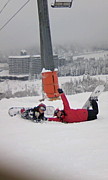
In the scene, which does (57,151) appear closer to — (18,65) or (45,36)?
(45,36)

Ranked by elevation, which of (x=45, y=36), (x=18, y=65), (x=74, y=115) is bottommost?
(x=74, y=115)

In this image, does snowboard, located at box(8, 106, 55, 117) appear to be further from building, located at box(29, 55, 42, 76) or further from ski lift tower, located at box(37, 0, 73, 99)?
building, located at box(29, 55, 42, 76)

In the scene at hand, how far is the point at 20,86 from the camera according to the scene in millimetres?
28062

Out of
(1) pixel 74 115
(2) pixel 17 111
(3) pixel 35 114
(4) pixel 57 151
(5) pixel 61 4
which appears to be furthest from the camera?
(5) pixel 61 4

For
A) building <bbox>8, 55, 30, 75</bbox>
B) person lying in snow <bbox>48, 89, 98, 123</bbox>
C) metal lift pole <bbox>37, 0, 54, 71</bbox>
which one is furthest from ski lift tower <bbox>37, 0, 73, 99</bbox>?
building <bbox>8, 55, 30, 75</bbox>

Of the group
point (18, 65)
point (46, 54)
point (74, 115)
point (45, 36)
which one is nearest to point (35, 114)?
point (74, 115)

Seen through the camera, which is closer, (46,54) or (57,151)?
(57,151)

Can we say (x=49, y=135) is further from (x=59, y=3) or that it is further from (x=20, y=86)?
(x=20, y=86)

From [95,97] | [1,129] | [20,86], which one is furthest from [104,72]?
[1,129]

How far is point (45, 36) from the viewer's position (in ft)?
25.5

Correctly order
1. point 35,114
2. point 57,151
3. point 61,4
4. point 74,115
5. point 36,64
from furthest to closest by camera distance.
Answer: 1. point 36,64
2. point 61,4
3. point 74,115
4. point 35,114
5. point 57,151

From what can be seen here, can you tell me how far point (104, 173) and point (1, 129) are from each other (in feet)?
7.45

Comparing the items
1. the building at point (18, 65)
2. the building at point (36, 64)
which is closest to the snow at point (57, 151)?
the building at point (36, 64)

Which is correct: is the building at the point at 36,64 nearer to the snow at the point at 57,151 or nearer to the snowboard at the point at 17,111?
the snowboard at the point at 17,111
